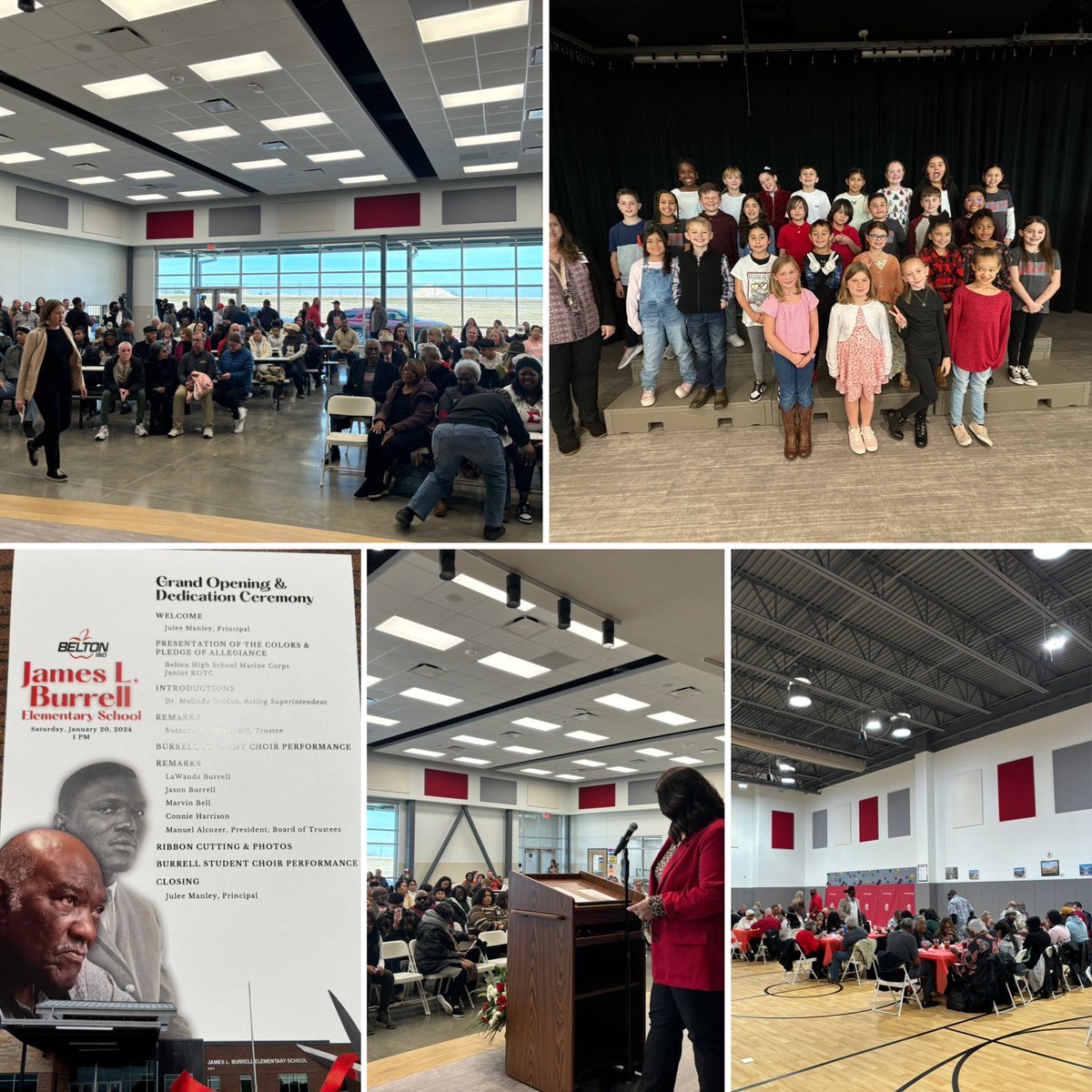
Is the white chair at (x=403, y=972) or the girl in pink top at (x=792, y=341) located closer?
the girl in pink top at (x=792, y=341)

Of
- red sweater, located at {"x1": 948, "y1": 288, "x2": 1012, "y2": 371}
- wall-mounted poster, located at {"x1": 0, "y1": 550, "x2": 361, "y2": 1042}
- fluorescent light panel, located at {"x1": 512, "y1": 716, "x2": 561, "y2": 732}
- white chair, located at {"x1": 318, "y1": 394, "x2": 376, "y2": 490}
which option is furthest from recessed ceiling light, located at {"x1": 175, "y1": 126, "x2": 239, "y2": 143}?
red sweater, located at {"x1": 948, "y1": 288, "x2": 1012, "y2": 371}

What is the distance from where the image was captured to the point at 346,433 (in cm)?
411

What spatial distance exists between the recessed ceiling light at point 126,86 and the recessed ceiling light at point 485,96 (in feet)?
8.50

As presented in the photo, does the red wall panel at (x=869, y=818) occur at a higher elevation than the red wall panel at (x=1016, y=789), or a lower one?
lower

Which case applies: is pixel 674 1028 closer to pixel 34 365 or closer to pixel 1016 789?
pixel 34 365

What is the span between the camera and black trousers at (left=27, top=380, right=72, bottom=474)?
15.5 feet

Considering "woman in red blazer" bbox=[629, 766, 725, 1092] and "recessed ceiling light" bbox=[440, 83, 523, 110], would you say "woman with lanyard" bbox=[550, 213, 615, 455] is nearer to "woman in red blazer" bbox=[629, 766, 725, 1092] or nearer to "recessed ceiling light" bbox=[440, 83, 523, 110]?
"recessed ceiling light" bbox=[440, 83, 523, 110]

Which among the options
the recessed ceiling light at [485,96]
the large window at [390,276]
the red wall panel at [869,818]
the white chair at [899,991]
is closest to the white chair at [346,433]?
the large window at [390,276]

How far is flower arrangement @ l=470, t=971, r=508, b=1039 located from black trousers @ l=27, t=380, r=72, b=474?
3561 millimetres

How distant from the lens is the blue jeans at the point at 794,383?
4031 mm

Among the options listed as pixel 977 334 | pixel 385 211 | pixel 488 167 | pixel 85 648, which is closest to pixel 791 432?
pixel 977 334

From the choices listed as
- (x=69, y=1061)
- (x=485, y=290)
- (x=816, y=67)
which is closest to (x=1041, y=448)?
(x=485, y=290)

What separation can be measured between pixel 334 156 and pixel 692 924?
434cm

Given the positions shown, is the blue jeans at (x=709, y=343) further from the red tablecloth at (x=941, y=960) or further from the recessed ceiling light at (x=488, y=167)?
the red tablecloth at (x=941, y=960)
